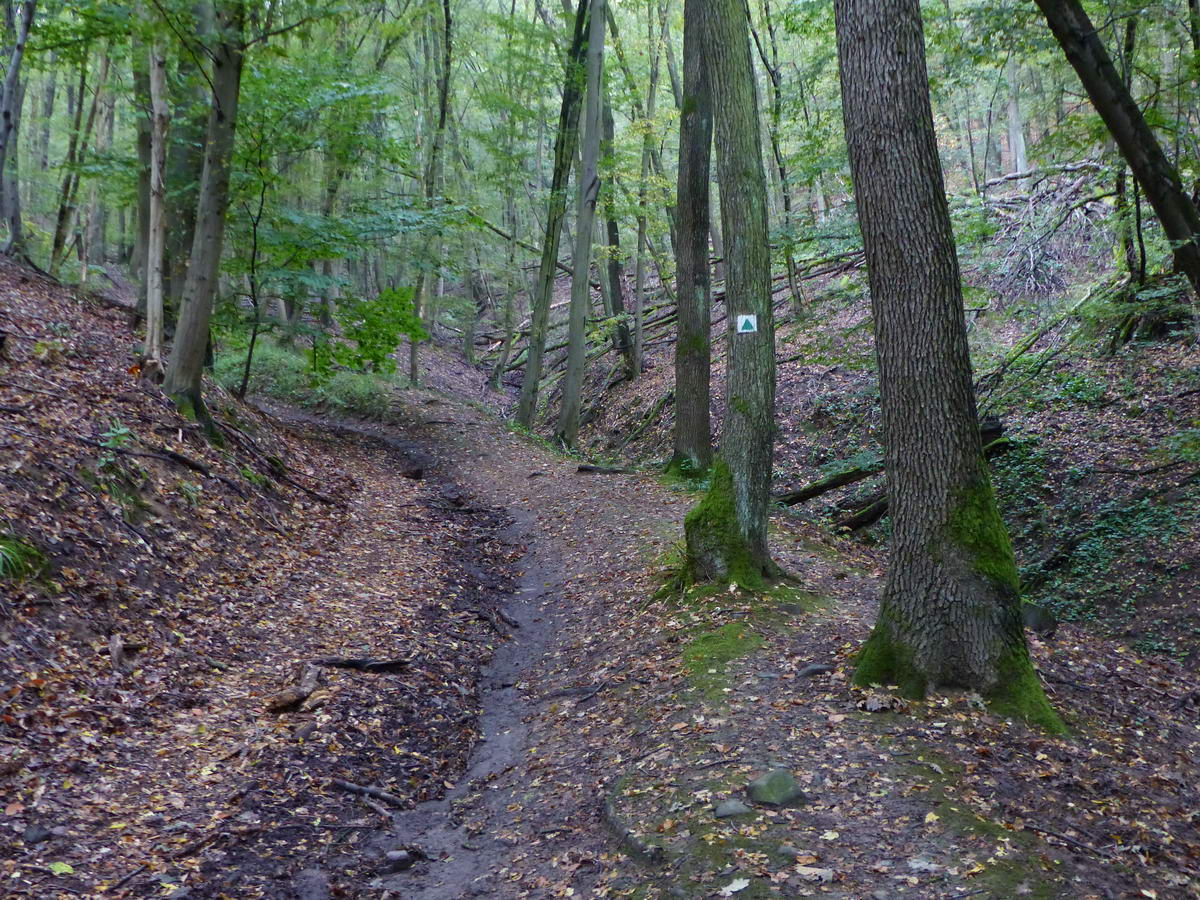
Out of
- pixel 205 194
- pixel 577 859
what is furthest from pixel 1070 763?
pixel 205 194

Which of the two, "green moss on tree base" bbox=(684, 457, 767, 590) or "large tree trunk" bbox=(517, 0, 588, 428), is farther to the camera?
"large tree trunk" bbox=(517, 0, 588, 428)

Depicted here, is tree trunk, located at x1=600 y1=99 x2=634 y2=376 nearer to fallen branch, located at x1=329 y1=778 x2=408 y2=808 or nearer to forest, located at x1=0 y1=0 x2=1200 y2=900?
forest, located at x1=0 y1=0 x2=1200 y2=900

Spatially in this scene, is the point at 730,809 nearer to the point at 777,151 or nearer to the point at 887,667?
the point at 887,667

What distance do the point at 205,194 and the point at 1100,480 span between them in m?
11.9

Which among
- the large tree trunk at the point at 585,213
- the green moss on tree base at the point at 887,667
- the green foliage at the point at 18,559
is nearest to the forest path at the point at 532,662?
the large tree trunk at the point at 585,213

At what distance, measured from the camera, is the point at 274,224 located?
14.0 meters

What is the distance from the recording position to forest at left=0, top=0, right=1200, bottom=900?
14.4 ft

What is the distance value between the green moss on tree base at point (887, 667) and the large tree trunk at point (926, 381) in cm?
2

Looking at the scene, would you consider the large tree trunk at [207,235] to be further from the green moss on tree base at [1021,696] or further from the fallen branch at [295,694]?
the green moss on tree base at [1021,696]

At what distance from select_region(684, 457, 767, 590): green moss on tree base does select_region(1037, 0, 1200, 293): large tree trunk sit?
17.6ft

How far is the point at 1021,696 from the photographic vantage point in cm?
507

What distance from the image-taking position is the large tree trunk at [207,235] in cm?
1025

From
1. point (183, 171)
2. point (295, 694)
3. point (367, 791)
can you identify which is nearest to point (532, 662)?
point (295, 694)

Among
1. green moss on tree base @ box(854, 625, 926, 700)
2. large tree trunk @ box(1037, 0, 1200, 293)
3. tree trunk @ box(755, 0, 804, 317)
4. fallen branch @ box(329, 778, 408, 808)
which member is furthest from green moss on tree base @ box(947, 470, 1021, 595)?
tree trunk @ box(755, 0, 804, 317)
